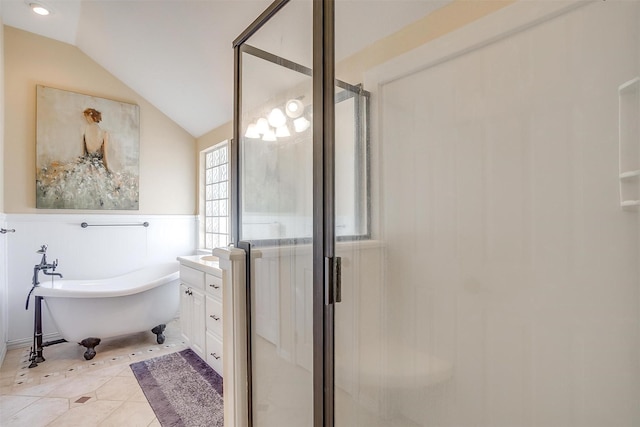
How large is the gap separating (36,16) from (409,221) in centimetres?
353

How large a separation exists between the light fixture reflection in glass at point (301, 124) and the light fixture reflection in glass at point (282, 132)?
51 millimetres

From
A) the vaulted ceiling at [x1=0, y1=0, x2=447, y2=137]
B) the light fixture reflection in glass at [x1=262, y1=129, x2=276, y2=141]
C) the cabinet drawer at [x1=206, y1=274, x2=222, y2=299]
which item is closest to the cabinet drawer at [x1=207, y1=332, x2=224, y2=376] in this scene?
the cabinet drawer at [x1=206, y1=274, x2=222, y2=299]

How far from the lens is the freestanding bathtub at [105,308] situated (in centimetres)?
269

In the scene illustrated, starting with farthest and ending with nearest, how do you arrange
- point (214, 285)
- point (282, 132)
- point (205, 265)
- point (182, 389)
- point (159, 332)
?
point (159, 332) → point (205, 265) → point (214, 285) → point (182, 389) → point (282, 132)

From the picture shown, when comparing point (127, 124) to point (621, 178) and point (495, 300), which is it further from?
point (621, 178)

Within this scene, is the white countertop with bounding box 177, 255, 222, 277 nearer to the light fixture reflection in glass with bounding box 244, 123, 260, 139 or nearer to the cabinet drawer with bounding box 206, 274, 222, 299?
the cabinet drawer with bounding box 206, 274, 222, 299

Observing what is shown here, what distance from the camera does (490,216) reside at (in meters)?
1.36

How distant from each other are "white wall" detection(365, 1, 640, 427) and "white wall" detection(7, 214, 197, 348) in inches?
125

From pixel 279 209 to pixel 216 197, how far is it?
2773 mm

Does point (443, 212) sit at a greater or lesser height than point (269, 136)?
lesser

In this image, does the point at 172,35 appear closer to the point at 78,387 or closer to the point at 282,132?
the point at 282,132

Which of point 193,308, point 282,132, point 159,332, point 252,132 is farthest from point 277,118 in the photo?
point 159,332

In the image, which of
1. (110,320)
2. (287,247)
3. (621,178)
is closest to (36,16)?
(110,320)

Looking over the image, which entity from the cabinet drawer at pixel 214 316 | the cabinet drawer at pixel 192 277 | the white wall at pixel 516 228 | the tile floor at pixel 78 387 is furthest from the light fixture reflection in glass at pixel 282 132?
the tile floor at pixel 78 387
